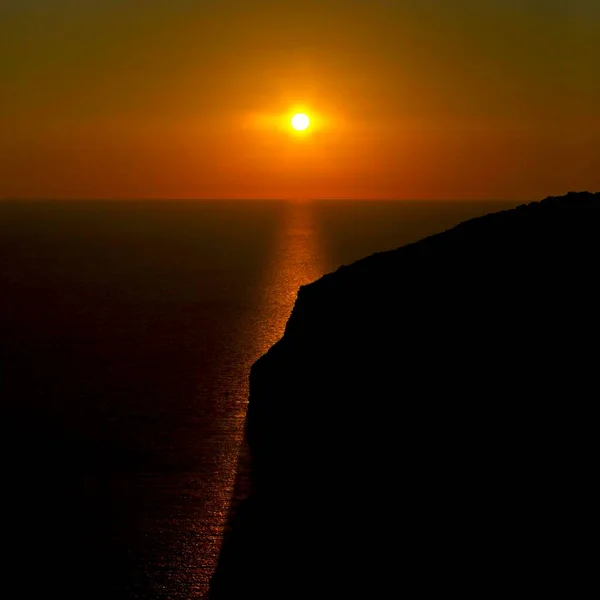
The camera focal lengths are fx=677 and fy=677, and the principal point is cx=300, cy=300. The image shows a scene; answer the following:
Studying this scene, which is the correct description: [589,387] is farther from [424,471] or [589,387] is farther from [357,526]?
[357,526]

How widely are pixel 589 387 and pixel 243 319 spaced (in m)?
80.6

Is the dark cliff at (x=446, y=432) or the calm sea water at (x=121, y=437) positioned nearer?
the dark cliff at (x=446, y=432)

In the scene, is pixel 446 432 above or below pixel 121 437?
above

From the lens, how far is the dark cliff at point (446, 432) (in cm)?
2000

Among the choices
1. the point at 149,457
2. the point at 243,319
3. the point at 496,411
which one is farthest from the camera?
the point at 243,319

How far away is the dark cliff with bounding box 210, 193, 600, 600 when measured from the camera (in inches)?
787

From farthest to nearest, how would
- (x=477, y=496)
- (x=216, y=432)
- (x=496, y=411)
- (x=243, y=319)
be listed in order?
(x=243, y=319), (x=216, y=432), (x=496, y=411), (x=477, y=496)

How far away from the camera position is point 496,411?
22.8 meters

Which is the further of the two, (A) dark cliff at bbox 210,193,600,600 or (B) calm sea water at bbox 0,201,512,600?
(B) calm sea water at bbox 0,201,512,600

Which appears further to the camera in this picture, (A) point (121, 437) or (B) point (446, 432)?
(A) point (121, 437)

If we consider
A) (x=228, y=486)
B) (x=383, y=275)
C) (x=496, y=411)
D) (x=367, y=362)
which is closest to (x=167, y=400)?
(x=228, y=486)

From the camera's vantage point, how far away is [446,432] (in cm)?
2373

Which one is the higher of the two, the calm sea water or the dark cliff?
the dark cliff

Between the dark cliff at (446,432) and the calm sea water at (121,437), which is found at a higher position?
the dark cliff at (446,432)
